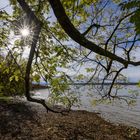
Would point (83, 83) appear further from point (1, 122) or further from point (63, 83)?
point (1, 122)

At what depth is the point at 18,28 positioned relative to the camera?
22.6ft

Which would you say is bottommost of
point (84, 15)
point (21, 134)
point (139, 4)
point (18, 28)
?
point (21, 134)

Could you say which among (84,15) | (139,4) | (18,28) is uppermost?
(84,15)

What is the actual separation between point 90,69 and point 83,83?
131cm

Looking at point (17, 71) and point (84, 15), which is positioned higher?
point (84, 15)

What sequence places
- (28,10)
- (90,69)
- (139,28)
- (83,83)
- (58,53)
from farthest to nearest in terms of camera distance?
(83,83) → (90,69) → (58,53) → (28,10) → (139,28)

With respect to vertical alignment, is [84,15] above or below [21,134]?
above

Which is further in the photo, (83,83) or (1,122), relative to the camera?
(1,122)

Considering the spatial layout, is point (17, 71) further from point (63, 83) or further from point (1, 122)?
point (1, 122)

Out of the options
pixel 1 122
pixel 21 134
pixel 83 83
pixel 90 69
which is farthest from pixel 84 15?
pixel 1 122

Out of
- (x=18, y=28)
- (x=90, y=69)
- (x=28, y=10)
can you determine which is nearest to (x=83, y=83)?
(x=90, y=69)

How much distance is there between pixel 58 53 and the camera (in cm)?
763

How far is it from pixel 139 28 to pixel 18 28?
14.6ft

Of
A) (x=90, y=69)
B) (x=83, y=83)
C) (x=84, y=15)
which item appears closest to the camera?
(x=84, y=15)
